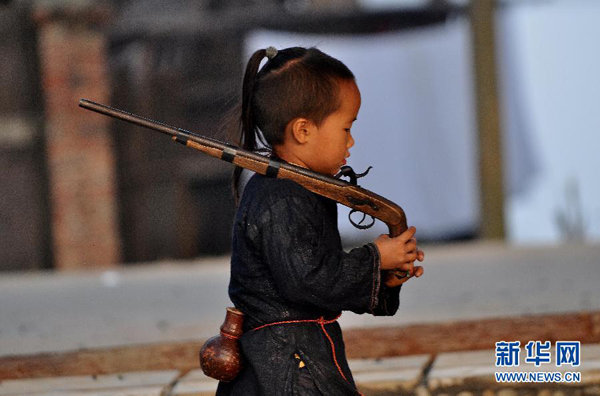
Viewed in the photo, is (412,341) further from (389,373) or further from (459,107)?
(459,107)

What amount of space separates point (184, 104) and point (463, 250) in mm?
2772

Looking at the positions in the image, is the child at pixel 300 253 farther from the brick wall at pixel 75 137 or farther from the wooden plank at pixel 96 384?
the brick wall at pixel 75 137

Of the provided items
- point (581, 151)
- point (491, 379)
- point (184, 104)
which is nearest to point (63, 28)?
point (184, 104)

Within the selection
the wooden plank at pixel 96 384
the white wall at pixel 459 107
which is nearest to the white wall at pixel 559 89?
the white wall at pixel 459 107

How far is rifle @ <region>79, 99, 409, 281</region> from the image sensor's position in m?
2.59

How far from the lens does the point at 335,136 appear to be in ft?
8.64

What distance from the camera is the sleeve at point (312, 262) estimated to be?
252 centimetres

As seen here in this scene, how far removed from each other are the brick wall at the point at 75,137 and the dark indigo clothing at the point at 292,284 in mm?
6355

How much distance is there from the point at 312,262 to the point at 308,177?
20cm

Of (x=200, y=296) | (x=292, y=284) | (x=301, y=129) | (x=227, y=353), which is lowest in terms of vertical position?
(x=200, y=296)

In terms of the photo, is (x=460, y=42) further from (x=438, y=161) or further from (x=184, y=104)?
(x=184, y=104)

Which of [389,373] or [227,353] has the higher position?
[227,353]

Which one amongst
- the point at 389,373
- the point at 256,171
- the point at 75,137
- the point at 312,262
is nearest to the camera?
the point at 312,262

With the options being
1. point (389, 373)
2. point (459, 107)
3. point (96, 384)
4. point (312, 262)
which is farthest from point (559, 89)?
point (312, 262)
